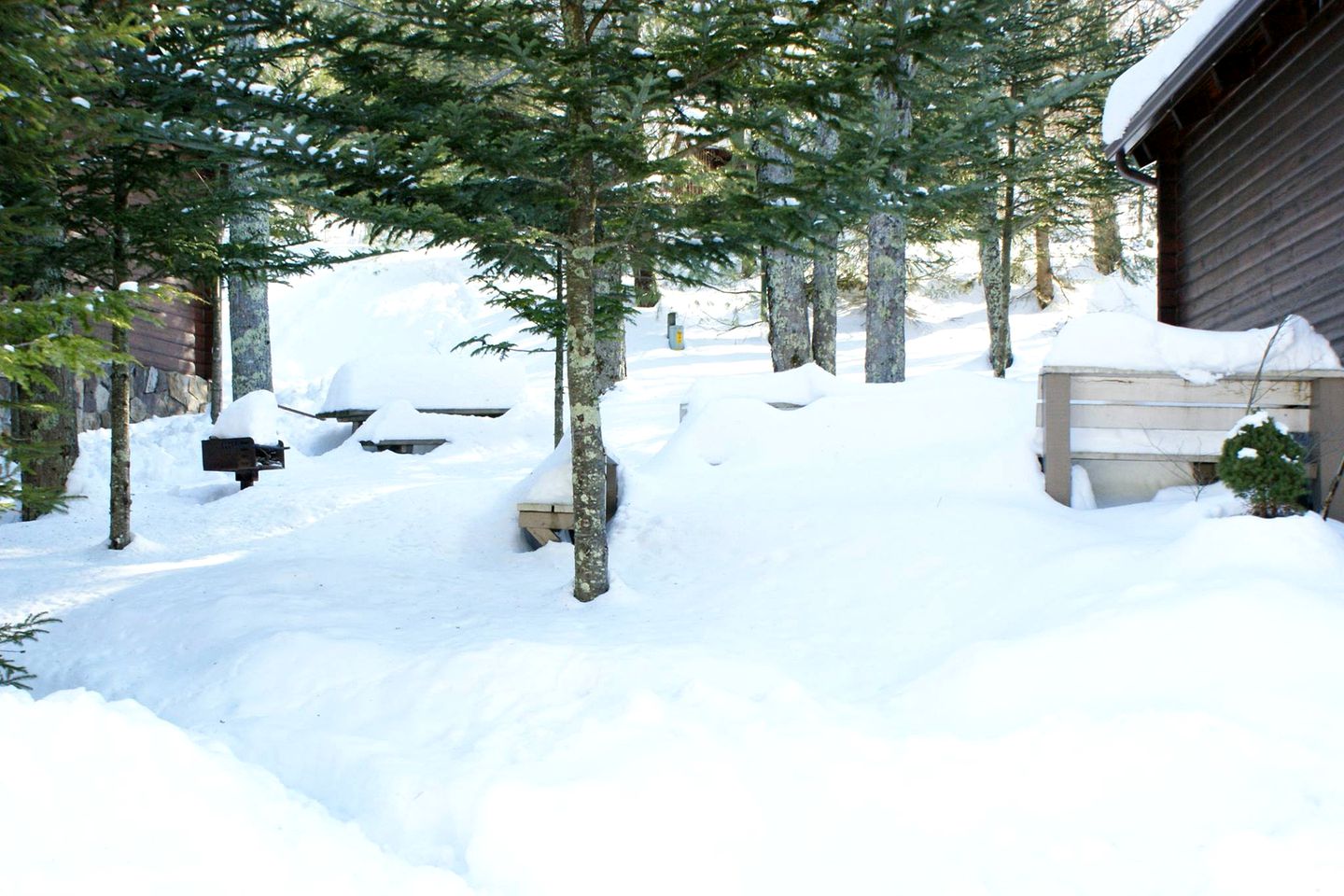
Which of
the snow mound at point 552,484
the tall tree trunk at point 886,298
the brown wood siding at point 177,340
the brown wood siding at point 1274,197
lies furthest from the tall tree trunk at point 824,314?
the brown wood siding at point 177,340

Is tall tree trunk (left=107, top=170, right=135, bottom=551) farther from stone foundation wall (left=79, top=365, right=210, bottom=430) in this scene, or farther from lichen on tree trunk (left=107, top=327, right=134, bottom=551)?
stone foundation wall (left=79, top=365, right=210, bottom=430)

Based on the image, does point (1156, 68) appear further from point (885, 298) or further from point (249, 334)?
point (249, 334)

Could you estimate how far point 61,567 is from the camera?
8359 millimetres

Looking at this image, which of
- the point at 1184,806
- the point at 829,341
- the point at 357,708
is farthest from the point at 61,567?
the point at 829,341

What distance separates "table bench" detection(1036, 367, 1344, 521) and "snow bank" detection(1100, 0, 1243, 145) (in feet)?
8.66

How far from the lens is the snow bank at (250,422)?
36.2 feet

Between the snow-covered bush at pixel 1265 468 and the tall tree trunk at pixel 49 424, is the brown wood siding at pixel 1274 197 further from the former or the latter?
the tall tree trunk at pixel 49 424

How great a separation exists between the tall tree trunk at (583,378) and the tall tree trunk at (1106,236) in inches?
527

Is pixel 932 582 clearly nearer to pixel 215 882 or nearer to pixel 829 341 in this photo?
pixel 215 882

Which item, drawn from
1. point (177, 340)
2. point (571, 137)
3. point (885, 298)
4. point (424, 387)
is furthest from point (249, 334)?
point (571, 137)

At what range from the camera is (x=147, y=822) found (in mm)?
3141

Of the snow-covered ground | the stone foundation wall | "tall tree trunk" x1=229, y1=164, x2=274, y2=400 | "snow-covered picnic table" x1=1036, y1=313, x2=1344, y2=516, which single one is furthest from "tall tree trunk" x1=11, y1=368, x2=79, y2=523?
"snow-covered picnic table" x1=1036, y1=313, x2=1344, y2=516

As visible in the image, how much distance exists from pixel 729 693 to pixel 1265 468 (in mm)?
3433

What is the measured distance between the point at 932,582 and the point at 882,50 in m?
3.36
